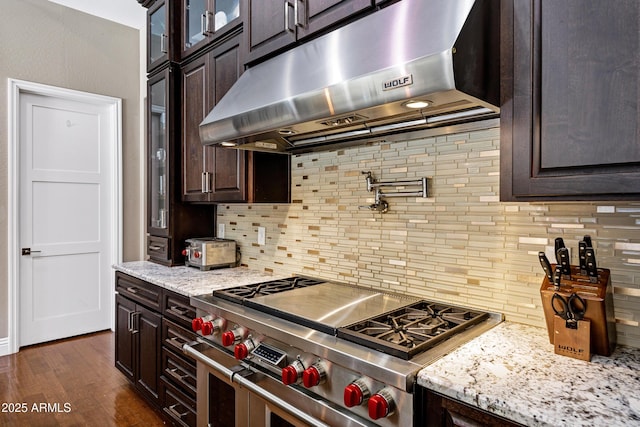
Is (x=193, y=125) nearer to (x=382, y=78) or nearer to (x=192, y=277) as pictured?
(x=192, y=277)

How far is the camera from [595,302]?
3.59ft

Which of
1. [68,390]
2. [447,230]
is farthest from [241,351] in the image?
[68,390]

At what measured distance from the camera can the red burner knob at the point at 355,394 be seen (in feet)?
3.61

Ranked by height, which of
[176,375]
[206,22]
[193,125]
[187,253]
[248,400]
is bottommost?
[176,375]

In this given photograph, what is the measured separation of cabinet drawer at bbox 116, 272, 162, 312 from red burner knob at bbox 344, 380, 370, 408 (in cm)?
155

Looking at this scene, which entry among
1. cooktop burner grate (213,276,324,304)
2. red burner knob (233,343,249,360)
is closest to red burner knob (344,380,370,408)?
red burner knob (233,343,249,360)

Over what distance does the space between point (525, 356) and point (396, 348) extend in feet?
1.27

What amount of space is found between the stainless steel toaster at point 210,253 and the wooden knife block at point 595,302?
199 cm

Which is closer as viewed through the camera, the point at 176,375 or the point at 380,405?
the point at 380,405

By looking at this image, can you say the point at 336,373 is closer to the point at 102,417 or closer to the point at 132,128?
the point at 102,417

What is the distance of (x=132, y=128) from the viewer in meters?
4.08

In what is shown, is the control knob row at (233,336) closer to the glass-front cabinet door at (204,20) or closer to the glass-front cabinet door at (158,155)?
the glass-front cabinet door at (158,155)

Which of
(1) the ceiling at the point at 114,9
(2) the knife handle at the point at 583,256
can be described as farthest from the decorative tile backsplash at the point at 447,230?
(1) the ceiling at the point at 114,9

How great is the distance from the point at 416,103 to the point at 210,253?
1.82 meters
